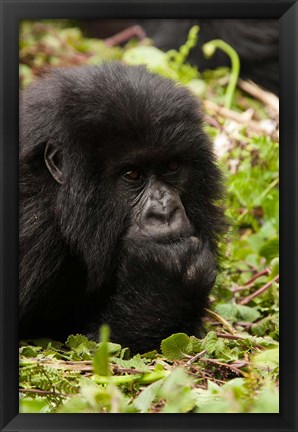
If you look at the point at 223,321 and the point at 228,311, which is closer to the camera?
the point at 223,321

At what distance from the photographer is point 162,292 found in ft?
12.3

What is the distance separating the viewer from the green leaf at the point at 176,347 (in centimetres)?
337

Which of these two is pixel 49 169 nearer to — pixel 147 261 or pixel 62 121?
pixel 62 121

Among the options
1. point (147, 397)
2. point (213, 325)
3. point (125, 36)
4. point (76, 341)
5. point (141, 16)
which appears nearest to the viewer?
point (147, 397)

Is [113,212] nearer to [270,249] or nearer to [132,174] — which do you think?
[132,174]

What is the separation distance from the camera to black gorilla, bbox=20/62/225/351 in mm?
3793

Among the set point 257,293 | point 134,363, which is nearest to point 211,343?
point 134,363

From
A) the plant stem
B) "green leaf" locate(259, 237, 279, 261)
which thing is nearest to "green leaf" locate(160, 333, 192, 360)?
"green leaf" locate(259, 237, 279, 261)

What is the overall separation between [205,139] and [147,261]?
78 cm

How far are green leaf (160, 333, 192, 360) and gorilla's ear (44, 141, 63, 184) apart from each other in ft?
3.51

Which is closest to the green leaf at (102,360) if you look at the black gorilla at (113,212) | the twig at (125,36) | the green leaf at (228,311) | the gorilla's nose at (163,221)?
the black gorilla at (113,212)

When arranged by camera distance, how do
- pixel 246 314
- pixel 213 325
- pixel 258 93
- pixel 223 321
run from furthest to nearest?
1. pixel 258 93
2. pixel 246 314
3. pixel 213 325
4. pixel 223 321

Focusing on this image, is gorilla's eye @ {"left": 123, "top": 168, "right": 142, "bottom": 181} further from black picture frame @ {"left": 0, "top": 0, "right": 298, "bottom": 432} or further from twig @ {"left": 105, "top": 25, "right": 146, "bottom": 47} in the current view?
twig @ {"left": 105, "top": 25, "right": 146, "bottom": 47}

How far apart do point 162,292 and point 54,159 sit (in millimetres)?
879
